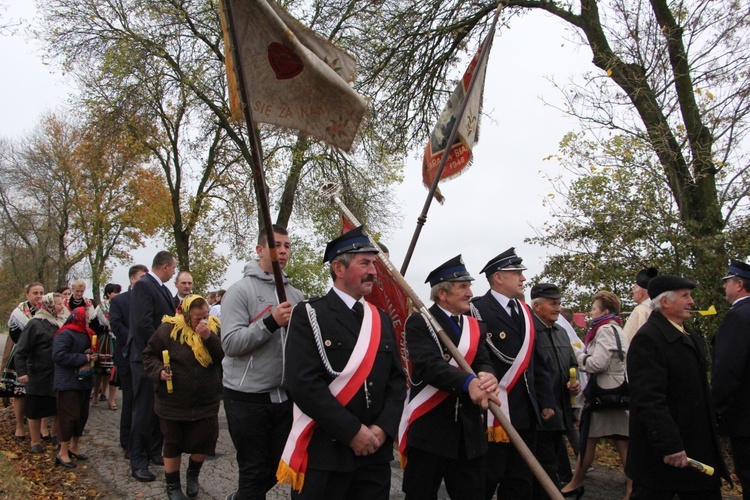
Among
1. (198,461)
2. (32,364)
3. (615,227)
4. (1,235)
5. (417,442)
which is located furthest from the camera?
(1,235)

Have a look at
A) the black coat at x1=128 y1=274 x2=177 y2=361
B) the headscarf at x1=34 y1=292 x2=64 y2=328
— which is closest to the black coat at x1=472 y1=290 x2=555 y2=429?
the black coat at x1=128 y1=274 x2=177 y2=361

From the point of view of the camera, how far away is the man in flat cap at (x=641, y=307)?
19.8ft

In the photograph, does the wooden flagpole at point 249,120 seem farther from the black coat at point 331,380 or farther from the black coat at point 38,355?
the black coat at point 38,355

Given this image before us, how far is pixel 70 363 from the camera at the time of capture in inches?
250

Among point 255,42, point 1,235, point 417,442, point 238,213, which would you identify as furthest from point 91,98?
point 1,235

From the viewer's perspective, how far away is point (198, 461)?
526 cm

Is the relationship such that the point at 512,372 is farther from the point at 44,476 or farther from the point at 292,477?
the point at 44,476

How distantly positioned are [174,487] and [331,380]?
2.64 meters

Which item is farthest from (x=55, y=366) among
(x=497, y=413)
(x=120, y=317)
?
(x=497, y=413)

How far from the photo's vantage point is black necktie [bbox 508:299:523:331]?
473cm

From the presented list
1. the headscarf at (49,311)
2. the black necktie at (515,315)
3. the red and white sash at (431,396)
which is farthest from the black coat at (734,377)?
the headscarf at (49,311)

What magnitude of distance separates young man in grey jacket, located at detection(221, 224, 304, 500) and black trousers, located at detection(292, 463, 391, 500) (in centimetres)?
92

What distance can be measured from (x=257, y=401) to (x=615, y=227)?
20.9 feet

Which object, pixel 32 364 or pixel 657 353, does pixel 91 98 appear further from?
pixel 657 353
